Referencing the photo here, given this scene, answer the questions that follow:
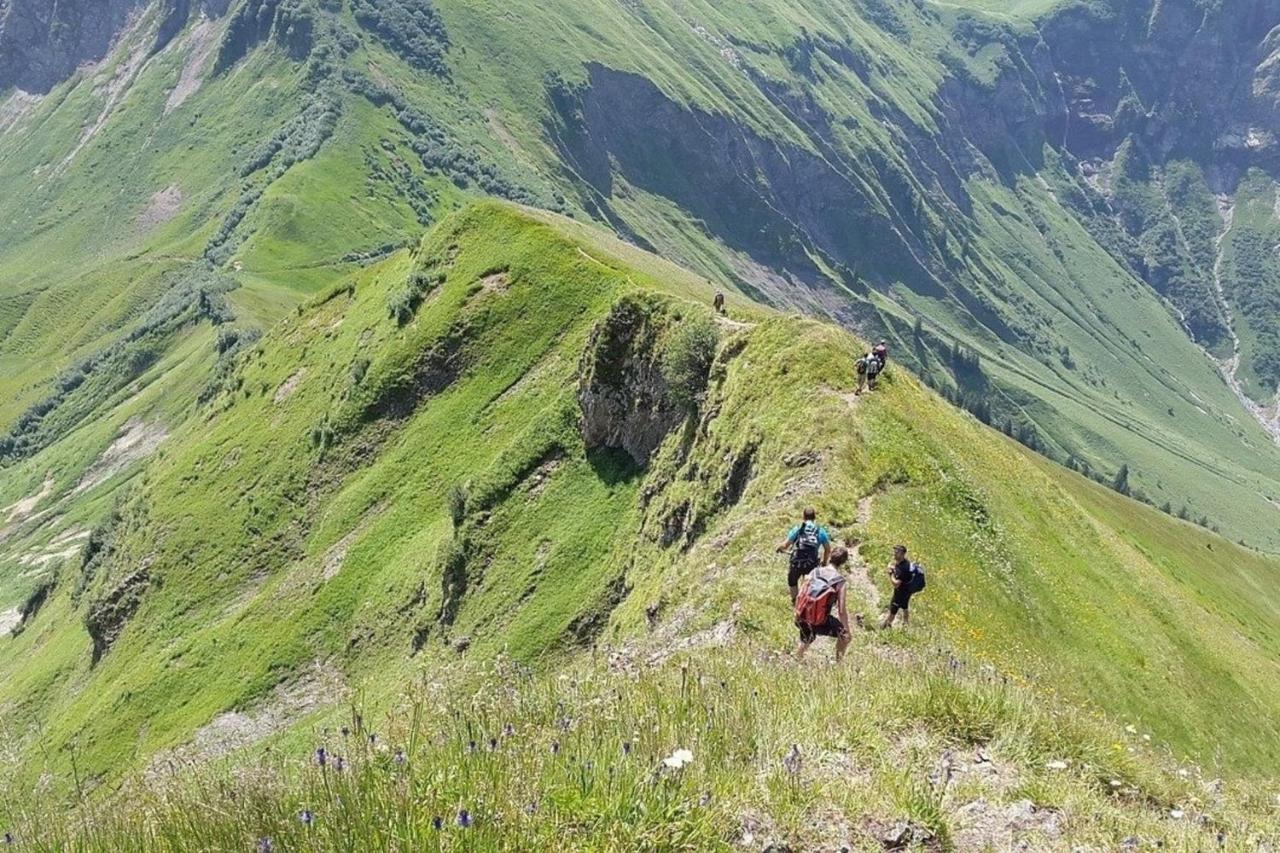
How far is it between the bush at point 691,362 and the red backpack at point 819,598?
104ft

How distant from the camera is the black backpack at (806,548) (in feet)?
74.4

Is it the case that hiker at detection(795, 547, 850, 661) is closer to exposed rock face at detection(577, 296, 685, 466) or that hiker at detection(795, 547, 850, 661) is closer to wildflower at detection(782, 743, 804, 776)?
wildflower at detection(782, 743, 804, 776)

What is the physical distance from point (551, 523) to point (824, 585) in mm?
37913

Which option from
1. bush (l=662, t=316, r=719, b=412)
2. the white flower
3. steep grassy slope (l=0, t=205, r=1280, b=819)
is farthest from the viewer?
bush (l=662, t=316, r=719, b=412)

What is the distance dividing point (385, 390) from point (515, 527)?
26091 mm

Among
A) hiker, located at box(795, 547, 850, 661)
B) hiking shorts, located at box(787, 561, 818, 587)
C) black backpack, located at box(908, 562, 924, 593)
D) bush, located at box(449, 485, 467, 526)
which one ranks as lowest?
bush, located at box(449, 485, 467, 526)

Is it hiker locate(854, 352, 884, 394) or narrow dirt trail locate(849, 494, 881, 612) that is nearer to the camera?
narrow dirt trail locate(849, 494, 881, 612)

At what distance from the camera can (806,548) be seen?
22.8 metres

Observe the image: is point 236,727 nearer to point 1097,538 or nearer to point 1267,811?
point 1097,538

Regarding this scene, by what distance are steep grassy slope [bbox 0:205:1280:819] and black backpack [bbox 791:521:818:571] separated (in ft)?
5.97

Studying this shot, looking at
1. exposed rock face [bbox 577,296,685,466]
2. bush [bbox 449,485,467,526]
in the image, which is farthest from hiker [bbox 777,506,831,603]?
bush [bbox 449,485,467,526]

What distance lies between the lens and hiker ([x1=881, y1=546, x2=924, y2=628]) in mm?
23688

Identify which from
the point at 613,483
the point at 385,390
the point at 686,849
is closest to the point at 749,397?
the point at 613,483

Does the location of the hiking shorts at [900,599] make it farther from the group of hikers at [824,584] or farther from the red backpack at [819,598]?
the red backpack at [819,598]
